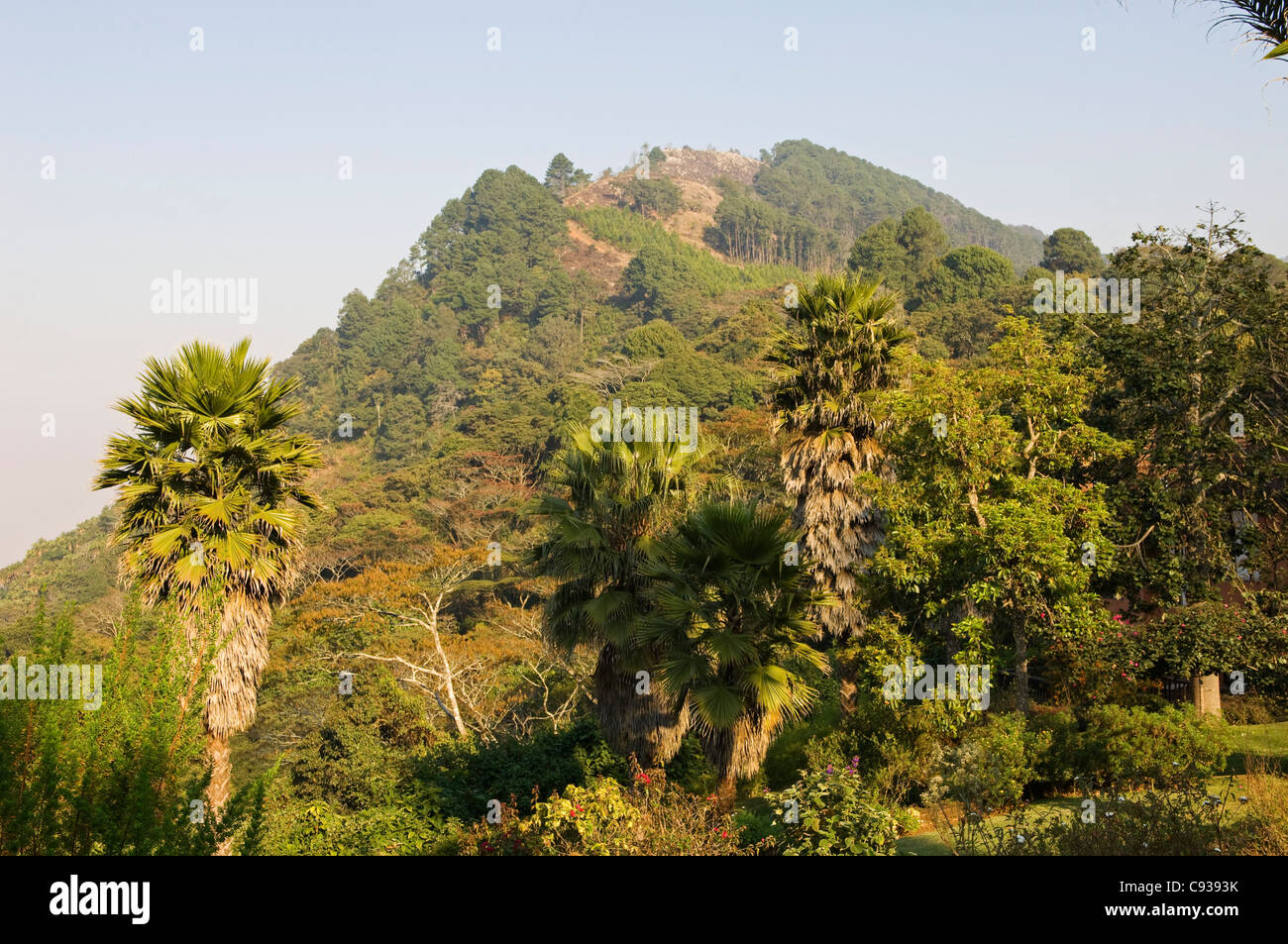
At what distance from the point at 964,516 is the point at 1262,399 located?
7.78 metres

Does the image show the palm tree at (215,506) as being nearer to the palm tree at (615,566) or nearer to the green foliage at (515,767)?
the green foliage at (515,767)

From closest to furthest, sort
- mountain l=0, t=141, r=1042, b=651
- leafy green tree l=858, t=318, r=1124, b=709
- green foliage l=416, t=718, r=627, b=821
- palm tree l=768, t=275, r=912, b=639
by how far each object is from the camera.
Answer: green foliage l=416, t=718, r=627, b=821 → leafy green tree l=858, t=318, r=1124, b=709 → palm tree l=768, t=275, r=912, b=639 → mountain l=0, t=141, r=1042, b=651

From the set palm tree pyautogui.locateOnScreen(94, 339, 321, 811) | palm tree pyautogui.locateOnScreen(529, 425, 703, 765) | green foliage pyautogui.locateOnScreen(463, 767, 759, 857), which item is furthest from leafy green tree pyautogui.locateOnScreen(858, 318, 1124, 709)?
palm tree pyautogui.locateOnScreen(94, 339, 321, 811)

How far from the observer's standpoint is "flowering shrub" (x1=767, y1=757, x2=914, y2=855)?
8.09m

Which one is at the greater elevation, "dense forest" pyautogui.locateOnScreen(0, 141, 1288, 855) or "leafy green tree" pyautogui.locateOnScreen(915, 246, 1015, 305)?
"leafy green tree" pyautogui.locateOnScreen(915, 246, 1015, 305)

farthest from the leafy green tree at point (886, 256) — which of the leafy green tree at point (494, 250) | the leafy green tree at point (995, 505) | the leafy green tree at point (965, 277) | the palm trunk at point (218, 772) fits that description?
the palm trunk at point (218, 772)

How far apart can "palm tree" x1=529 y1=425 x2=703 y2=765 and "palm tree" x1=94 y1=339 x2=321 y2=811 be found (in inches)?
174

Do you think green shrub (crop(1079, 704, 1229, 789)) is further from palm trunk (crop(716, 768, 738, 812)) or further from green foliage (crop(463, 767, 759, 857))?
green foliage (crop(463, 767, 759, 857))

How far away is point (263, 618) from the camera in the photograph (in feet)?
45.4

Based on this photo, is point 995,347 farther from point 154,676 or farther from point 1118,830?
point 154,676

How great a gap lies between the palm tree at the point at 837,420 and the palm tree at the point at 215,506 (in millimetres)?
9224

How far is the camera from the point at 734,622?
43.7ft

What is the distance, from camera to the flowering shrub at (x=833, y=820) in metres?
8.09

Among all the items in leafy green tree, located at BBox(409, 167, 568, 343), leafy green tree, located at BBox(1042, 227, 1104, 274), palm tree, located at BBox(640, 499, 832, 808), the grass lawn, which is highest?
A: leafy green tree, located at BBox(409, 167, 568, 343)
